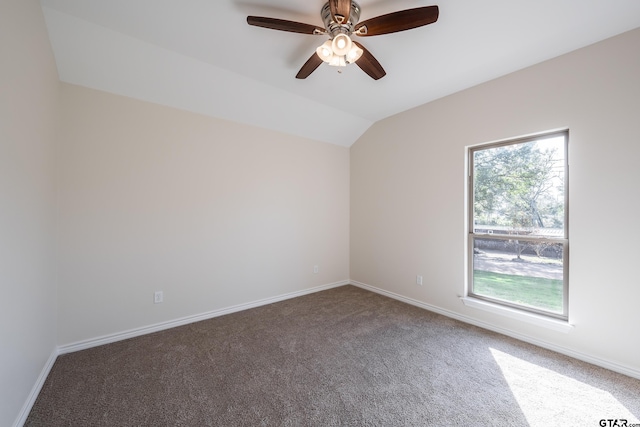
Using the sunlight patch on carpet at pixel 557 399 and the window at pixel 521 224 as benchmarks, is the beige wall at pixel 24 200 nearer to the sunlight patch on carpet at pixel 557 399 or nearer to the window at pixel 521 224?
the sunlight patch on carpet at pixel 557 399

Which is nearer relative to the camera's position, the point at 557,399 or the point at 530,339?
the point at 557,399

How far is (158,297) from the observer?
8.56ft

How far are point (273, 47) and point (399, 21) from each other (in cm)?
112

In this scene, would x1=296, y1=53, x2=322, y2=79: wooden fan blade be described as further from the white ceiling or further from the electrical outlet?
the electrical outlet

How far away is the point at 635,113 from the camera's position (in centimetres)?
188

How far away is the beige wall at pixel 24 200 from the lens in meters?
1.28

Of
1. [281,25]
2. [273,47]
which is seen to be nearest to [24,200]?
[281,25]

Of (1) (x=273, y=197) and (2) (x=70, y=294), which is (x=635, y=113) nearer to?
(1) (x=273, y=197)

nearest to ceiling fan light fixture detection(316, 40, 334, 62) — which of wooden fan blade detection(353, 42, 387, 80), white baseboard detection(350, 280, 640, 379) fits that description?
wooden fan blade detection(353, 42, 387, 80)

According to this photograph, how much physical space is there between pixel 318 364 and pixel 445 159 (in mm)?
2681

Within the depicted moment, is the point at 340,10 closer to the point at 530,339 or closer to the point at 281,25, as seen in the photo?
the point at 281,25

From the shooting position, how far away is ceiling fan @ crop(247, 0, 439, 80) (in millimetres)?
1467

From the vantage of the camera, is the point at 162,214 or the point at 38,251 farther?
the point at 162,214

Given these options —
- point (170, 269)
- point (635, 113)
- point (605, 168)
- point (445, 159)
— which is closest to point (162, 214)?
point (170, 269)
